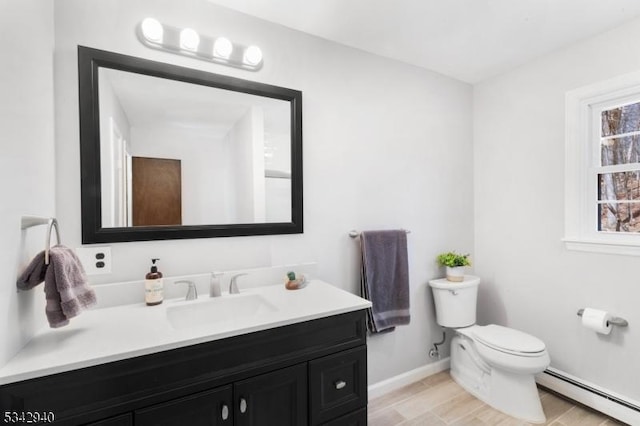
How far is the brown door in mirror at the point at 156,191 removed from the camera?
1.46 metres

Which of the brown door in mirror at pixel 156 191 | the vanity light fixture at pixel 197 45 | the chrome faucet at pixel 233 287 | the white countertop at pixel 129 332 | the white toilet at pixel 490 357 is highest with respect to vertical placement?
the vanity light fixture at pixel 197 45

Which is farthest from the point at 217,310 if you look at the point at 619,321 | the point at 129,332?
the point at 619,321

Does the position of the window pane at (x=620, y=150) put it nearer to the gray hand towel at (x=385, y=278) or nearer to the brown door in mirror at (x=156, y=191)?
the gray hand towel at (x=385, y=278)

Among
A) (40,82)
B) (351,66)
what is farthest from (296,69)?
(40,82)

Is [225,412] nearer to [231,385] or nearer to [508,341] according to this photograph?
[231,385]

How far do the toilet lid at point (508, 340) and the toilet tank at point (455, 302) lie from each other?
12 cm

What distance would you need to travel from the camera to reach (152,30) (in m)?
1.46

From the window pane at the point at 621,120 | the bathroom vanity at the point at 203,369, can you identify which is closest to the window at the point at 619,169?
the window pane at the point at 621,120

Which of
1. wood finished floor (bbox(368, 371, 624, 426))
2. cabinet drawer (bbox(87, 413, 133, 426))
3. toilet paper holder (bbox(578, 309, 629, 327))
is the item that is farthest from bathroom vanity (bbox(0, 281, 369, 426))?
toilet paper holder (bbox(578, 309, 629, 327))

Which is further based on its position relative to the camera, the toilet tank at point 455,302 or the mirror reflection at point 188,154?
the toilet tank at point 455,302

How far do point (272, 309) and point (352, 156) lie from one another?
113 centimetres

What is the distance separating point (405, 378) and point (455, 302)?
67 cm

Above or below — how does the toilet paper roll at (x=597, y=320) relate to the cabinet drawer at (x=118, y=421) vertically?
below

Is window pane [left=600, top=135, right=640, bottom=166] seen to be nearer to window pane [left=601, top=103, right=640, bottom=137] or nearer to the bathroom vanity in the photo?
window pane [left=601, top=103, right=640, bottom=137]
